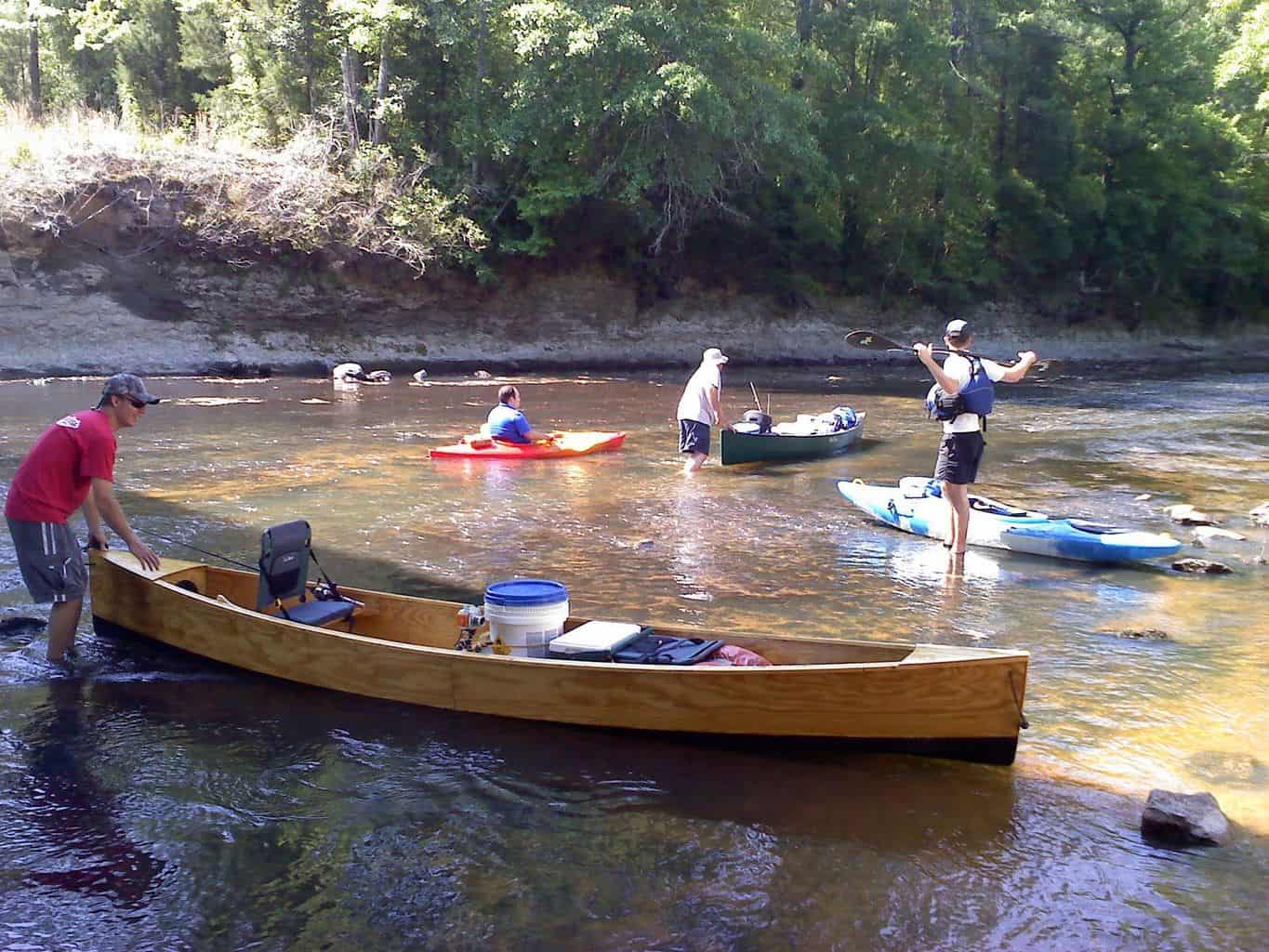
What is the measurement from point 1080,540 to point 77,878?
7.24 m

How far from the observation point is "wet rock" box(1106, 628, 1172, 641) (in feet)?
22.2

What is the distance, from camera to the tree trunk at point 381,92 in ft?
88.9

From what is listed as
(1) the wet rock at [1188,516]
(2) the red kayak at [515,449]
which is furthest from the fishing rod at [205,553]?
(1) the wet rock at [1188,516]

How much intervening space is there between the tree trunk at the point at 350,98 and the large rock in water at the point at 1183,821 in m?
26.7

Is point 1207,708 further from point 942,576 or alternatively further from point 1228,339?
point 1228,339

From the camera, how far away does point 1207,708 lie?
5.64 m

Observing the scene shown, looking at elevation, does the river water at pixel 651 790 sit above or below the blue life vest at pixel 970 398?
below

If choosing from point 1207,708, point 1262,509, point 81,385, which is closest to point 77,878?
point 1207,708

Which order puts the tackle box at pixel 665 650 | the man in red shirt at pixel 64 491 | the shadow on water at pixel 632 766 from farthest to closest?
the man in red shirt at pixel 64 491 < the tackle box at pixel 665 650 < the shadow on water at pixel 632 766

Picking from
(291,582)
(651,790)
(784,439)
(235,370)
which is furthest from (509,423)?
(235,370)

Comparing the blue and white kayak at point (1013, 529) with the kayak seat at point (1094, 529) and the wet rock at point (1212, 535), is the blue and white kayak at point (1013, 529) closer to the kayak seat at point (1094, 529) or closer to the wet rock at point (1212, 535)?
the kayak seat at point (1094, 529)

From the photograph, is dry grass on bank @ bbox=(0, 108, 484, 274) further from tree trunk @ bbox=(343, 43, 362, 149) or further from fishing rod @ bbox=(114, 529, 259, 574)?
fishing rod @ bbox=(114, 529, 259, 574)

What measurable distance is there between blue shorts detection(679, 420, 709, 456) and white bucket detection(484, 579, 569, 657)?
23.2 feet

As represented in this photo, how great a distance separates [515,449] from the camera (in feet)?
44.8
